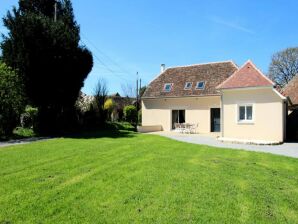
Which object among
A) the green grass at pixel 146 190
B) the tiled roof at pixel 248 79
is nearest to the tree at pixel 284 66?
the tiled roof at pixel 248 79

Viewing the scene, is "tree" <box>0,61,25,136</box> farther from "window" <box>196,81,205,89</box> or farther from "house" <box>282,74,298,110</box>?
"house" <box>282,74,298,110</box>

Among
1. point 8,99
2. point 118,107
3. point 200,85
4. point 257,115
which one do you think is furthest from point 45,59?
point 118,107

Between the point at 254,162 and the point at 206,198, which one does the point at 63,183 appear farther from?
the point at 254,162

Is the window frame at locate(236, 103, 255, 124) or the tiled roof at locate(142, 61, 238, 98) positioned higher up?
the tiled roof at locate(142, 61, 238, 98)

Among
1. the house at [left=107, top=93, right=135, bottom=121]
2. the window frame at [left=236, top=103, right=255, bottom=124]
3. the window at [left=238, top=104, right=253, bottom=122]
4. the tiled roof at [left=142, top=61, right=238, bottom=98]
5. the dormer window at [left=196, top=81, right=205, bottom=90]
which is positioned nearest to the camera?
the window frame at [left=236, top=103, right=255, bottom=124]

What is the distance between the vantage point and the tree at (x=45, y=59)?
2297 centimetres

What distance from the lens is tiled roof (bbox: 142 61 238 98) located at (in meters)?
29.2

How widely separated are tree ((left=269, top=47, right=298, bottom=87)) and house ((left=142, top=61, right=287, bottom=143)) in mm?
21469

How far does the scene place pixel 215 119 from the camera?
1128 inches

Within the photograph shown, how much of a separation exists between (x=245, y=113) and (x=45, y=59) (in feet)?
49.7

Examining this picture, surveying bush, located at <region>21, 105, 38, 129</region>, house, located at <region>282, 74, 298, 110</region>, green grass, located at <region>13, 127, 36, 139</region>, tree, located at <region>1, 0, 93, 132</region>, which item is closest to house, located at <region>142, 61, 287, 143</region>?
house, located at <region>282, 74, 298, 110</region>

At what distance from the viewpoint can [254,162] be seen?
11742mm

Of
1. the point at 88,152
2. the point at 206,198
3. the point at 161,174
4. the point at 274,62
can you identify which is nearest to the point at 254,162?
the point at 161,174

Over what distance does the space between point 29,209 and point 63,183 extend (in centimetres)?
196
